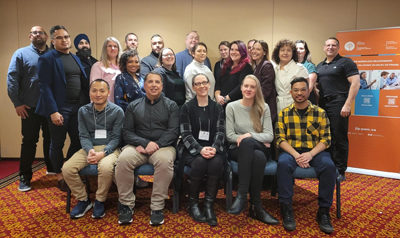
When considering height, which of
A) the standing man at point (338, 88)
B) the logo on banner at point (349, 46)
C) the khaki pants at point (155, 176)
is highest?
the logo on banner at point (349, 46)

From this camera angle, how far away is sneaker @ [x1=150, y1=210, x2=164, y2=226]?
7.72ft

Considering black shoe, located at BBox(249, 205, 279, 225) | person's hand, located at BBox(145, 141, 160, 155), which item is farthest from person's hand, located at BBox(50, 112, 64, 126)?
black shoe, located at BBox(249, 205, 279, 225)

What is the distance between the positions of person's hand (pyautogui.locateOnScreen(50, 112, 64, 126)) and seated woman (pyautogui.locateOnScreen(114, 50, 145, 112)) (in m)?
0.59

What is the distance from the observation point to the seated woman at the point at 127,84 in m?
2.98

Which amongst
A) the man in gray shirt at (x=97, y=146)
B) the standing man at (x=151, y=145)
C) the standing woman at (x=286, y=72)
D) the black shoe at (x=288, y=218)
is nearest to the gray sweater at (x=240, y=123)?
the standing woman at (x=286, y=72)

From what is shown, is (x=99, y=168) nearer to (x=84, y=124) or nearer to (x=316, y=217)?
(x=84, y=124)

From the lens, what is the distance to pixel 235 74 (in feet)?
11.0

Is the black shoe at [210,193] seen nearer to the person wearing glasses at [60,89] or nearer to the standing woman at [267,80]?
the standing woman at [267,80]

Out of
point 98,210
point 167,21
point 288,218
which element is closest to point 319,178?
point 288,218

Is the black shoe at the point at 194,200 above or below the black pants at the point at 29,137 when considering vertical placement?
below

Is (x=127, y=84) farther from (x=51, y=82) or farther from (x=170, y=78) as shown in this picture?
(x=51, y=82)

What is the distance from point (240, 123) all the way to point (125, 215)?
4.56 ft

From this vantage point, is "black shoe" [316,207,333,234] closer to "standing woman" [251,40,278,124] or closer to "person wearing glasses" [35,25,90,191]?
"standing woman" [251,40,278,124]

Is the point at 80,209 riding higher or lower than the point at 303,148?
lower
